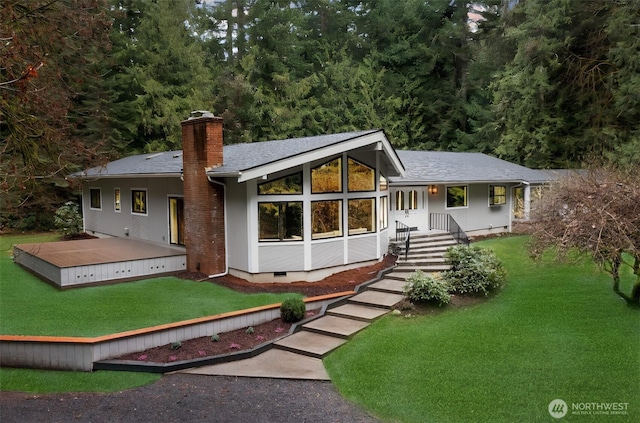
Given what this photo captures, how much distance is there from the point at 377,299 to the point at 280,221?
3.72 m

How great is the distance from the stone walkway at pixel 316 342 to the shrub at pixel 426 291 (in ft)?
1.27

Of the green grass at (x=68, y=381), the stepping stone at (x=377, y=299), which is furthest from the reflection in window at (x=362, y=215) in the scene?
the green grass at (x=68, y=381)

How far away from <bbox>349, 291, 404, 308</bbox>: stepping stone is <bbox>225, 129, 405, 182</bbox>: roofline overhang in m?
3.93

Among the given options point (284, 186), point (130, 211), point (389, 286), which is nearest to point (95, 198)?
point (130, 211)

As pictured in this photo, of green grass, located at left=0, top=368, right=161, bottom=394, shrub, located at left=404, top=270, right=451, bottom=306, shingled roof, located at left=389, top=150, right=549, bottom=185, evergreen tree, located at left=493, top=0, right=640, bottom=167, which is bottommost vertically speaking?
green grass, located at left=0, top=368, right=161, bottom=394

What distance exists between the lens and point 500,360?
7.78 meters

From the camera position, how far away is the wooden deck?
41.3ft

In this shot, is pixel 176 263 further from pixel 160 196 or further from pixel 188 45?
pixel 188 45

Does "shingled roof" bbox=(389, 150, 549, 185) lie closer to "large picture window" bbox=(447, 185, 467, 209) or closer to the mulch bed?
"large picture window" bbox=(447, 185, 467, 209)

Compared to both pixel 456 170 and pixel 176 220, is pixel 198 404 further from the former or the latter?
pixel 456 170

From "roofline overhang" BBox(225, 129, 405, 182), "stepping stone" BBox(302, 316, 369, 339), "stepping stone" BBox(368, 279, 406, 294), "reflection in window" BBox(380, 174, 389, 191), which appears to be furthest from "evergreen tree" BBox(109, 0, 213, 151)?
"stepping stone" BBox(302, 316, 369, 339)

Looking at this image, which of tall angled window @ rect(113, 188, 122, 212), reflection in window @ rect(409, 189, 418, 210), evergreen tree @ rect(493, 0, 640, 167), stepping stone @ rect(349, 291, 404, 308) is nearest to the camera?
stepping stone @ rect(349, 291, 404, 308)

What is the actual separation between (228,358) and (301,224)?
18.3ft

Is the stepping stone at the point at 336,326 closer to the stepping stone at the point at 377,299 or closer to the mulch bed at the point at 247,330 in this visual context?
the mulch bed at the point at 247,330
